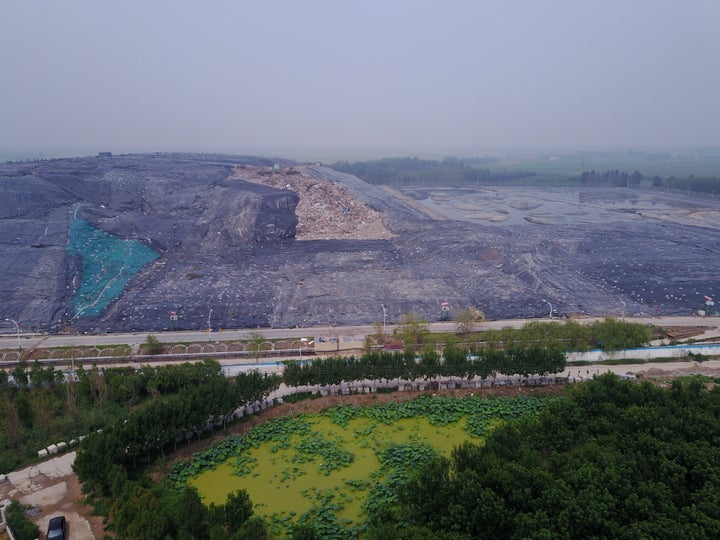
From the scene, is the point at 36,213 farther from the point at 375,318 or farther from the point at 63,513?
the point at 63,513

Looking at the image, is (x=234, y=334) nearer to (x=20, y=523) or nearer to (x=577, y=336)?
(x=20, y=523)

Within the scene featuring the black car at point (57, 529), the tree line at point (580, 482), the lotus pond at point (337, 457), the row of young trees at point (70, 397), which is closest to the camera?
the tree line at point (580, 482)

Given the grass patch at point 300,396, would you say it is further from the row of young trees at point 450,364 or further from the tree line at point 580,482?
the tree line at point 580,482

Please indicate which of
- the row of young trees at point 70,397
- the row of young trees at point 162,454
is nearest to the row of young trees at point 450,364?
the row of young trees at point 162,454

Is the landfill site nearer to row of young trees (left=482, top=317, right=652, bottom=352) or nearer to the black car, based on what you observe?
row of young trees (left=482, top=317, right=652, bottom=352)

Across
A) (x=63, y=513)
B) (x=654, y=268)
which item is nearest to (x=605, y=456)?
(x=63, y=513)

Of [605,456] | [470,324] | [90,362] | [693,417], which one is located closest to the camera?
[605,456]
